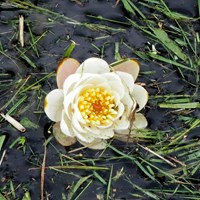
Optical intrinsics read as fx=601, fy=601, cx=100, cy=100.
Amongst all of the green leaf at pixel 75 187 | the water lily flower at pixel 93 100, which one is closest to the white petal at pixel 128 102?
the water lily flower at pixel 93 100

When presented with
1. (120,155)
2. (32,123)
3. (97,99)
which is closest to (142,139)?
(120,155)

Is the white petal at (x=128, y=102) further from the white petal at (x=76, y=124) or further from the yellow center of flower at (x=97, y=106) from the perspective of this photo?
the white petal at (x=76, y=124)

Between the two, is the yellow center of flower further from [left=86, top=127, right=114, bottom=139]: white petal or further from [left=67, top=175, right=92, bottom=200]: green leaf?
[left=67, top=175, right=92, bottom=200]: green leaf

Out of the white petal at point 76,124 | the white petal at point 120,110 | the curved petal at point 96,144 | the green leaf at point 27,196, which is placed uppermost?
the white petal at point 120,110

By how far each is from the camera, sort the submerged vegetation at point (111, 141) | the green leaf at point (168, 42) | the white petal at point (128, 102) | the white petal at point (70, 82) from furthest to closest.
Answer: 1. the green leaf at point (168, 42)
2. the submerged vegetation at point (111, 141)
3. the white petal at point (128, 102)
4. the white petal at point (70, 82)

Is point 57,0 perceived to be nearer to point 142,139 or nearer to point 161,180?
point 142,139

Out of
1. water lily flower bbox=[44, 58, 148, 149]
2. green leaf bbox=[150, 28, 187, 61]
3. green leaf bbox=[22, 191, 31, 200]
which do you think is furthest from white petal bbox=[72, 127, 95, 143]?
green leaf bbox=[150, 28, 187, 61]

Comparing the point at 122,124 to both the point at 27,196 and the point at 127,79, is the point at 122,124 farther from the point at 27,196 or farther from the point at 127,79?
the point at 27,196
